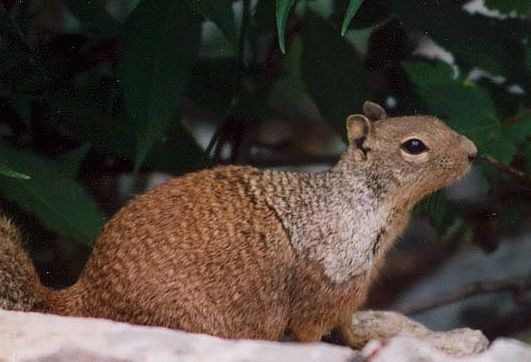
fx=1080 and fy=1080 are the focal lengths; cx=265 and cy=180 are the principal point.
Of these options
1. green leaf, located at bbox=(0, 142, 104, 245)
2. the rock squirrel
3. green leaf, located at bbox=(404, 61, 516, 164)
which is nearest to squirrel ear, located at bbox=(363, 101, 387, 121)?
the rock squirrel

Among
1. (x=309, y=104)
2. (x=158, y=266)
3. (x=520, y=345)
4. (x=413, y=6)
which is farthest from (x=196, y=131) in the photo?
(x=520, y=345)

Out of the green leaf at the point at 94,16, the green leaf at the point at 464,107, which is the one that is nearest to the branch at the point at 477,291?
the green leaf at the point at 464,107

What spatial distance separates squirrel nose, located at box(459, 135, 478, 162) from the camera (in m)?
1.23

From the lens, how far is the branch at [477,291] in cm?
174

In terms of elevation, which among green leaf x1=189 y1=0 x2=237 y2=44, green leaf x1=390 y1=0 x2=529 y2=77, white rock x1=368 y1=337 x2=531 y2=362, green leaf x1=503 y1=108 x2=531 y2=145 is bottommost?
white rock x1=368 y1=337 x2=531 y2=362

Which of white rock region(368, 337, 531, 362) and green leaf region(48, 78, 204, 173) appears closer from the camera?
white rock region(368, 337, 531, 362)

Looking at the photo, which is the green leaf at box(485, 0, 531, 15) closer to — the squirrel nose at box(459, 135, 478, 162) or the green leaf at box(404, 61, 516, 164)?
the green leaf at box(404, 61, 516, 164)

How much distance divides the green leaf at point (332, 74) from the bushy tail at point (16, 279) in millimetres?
420

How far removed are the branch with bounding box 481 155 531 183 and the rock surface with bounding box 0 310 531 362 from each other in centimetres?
31

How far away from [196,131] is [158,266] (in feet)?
2.27

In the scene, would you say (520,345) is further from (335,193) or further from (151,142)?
(151,142)

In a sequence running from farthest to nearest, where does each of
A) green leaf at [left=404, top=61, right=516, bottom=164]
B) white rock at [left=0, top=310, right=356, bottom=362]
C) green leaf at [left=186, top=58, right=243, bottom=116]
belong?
1. green leaf at [left=186, top=58, right=243, bottom=116]
2. green leaf at [left=404, top=61, right=516, bottom=164]
3. white rock at [left=0, top=310, right=356, bottom=362]

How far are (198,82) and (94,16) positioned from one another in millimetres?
169

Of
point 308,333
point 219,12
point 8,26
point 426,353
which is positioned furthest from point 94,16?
point 426,353
